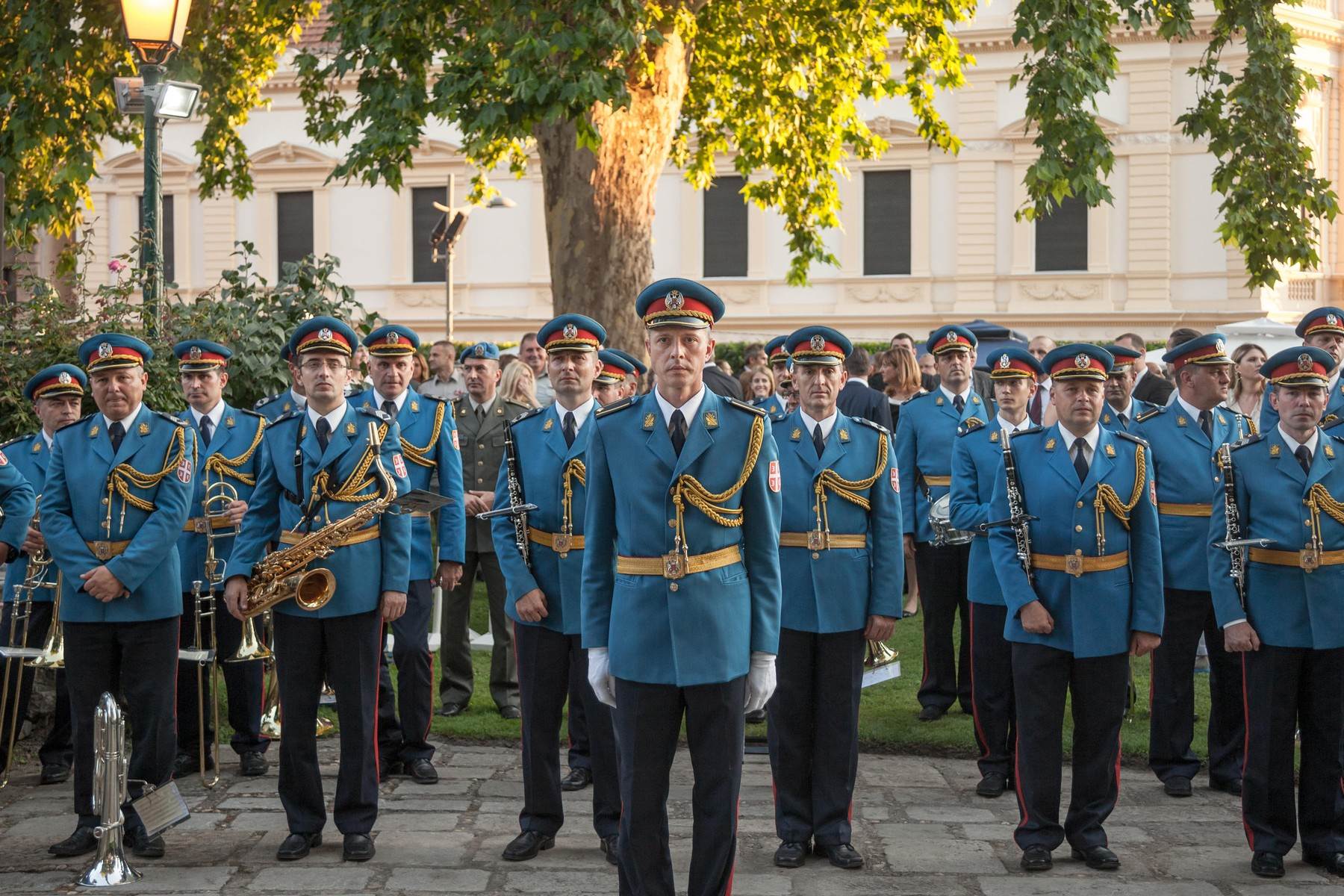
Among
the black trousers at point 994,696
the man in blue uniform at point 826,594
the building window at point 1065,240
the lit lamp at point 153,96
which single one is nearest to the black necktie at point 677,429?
the man in blue uniform at point 826,594

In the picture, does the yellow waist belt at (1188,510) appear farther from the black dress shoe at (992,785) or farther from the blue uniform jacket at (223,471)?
the blue uniform jacket at (223,471)

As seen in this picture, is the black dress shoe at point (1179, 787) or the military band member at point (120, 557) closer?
the military band member at point (120, 557)

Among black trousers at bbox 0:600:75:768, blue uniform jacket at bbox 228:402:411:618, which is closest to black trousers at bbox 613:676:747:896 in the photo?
blue uniform jacket at bbox 228:402:411:618

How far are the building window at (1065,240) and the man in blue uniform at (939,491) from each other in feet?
83.7

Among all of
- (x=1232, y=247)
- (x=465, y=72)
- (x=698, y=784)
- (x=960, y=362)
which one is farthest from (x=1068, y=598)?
(x=1232, y=247)

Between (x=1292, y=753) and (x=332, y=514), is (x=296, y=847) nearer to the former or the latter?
(x=332, y=514)

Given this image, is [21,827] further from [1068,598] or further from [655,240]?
[655,240]

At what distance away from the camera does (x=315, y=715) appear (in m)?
6.79

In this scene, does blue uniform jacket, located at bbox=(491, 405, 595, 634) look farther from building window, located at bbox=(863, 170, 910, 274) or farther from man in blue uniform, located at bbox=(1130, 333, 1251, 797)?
building window, located at bbox=(863, 170, 910, 274)

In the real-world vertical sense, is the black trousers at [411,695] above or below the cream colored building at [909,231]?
below

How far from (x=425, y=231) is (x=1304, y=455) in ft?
104

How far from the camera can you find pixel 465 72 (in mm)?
12641

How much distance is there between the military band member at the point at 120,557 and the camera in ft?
22.3

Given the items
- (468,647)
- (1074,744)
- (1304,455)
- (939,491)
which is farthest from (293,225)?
(1304,455)
